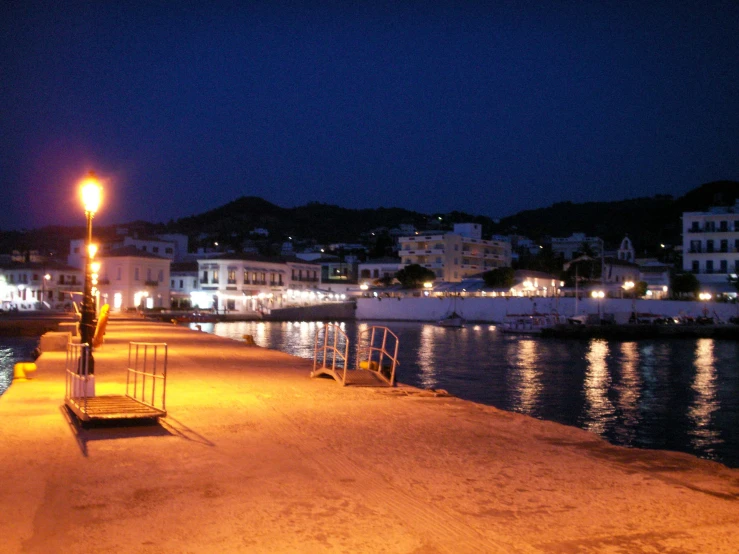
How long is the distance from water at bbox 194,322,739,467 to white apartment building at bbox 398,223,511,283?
46.1 m

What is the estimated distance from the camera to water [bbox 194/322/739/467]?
1902 cm

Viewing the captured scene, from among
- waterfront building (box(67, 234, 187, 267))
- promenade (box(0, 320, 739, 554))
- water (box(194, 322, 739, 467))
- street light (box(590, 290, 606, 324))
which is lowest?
water (box(194, 322, 739, 467))

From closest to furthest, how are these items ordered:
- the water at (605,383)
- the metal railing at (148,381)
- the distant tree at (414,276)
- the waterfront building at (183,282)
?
the metal railing at (148,381) < the water at (605,383) < the waterfront building at (183,282) < the distant tree at (414,276)

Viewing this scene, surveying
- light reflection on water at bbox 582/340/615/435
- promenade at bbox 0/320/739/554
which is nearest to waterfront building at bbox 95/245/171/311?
light reflection on water at bbox 582/340/615/435

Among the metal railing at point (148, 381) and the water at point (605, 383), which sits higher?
the metal railing at point (148, 381)

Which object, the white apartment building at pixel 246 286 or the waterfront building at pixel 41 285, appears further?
the white apartment building at pixel 246 286

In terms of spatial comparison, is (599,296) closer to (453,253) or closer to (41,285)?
(453,253)

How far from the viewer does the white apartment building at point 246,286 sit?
9069cm

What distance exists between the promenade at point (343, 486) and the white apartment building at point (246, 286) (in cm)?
7961

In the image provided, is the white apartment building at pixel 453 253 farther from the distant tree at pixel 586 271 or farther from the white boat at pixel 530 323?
the white boat at pixel 530 323

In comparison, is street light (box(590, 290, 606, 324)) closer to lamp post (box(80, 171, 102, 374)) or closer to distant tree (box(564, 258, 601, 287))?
distant tree (box(564, 258, 601, 287))

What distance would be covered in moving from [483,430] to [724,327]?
65598mm

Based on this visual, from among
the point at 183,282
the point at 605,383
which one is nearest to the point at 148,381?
the point at 605,383

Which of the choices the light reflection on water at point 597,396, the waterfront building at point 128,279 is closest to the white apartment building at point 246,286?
the waterfront building at point 128,279
